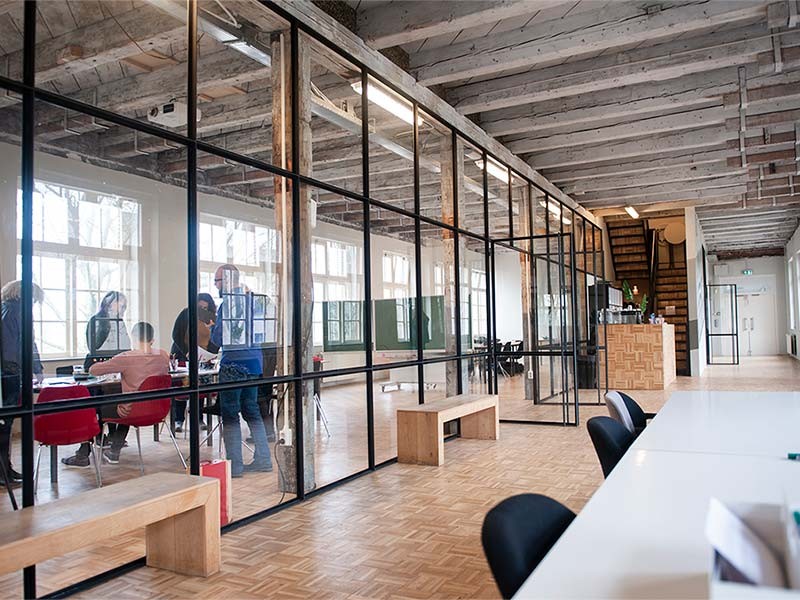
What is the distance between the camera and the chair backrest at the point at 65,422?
10.2ft

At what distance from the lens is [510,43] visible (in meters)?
6.27

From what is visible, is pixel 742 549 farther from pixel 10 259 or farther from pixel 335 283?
pixel 335 283

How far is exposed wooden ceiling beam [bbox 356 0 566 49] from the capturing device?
531cm

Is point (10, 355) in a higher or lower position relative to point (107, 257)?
lower

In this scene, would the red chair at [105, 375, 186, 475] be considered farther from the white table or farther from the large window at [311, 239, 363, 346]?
the white table

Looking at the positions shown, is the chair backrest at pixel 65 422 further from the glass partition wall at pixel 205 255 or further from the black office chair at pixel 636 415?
the black office chair at pixel 636 415

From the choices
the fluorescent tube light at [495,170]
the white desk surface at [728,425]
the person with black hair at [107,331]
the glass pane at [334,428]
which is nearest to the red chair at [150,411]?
the person with black hair at [107,331]

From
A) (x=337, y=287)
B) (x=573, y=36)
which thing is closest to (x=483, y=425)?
(x=337, y=287)

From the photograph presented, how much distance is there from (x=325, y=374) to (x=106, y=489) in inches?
81.4

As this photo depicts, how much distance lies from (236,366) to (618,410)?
238 centimetres

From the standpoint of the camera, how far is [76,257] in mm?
3271

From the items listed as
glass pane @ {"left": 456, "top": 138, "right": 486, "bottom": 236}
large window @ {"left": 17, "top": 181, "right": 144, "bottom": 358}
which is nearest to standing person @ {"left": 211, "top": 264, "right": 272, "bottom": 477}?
large window @ {"left": 17, "top": 181, "right": 144, "bottom": 358}

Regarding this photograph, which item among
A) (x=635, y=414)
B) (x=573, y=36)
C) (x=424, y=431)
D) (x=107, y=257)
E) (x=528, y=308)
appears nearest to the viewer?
(x=107, y=257)

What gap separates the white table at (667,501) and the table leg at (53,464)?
259cm
